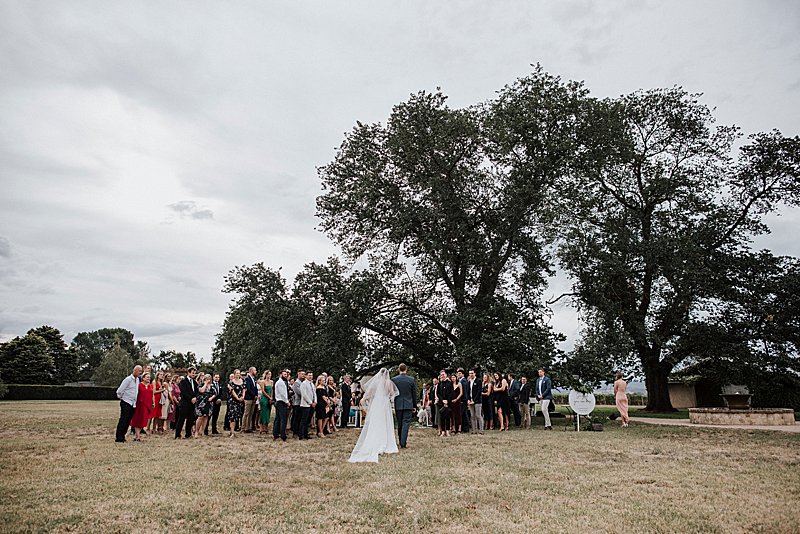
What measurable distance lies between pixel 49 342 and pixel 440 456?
81527mm

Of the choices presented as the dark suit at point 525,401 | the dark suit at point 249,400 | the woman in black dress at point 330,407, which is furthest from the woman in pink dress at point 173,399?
the dark suit at point 525,401

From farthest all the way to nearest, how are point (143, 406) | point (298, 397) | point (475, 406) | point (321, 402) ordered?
point (475, 406) → point (321, 402) → point (298, 397) → point (143, 406)

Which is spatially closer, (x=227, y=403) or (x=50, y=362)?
(x=227, y=403)

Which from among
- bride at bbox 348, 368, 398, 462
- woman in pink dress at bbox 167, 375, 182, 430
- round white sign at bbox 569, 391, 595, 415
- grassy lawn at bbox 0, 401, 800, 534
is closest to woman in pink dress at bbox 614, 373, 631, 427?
round white sign at bbox 569, 391, 595, 415

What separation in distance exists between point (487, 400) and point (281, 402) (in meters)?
7.37

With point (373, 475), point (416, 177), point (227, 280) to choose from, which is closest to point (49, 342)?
point (227, 280)

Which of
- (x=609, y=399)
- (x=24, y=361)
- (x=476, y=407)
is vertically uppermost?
(x=24, y=361)

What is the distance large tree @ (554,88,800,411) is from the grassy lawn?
12021mm

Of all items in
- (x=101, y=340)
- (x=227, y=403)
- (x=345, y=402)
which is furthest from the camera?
(x=101, y=340)

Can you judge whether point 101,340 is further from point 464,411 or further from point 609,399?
point 464,411

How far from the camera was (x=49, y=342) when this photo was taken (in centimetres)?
7475

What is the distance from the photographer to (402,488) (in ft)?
24.3

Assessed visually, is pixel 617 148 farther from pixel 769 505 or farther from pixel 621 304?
pixel 769 505

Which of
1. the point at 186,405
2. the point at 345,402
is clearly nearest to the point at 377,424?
the point at 186,405
